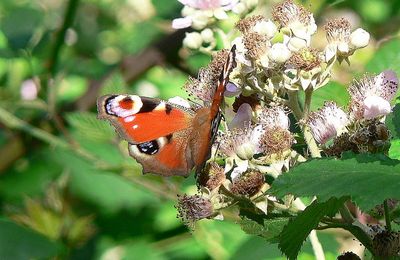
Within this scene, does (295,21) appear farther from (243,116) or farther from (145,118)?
(145,118)

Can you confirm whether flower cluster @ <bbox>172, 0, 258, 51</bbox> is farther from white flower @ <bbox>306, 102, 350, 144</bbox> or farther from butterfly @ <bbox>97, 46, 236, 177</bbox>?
white flower @ <bbox>306, 102, 350, 144</bbox>

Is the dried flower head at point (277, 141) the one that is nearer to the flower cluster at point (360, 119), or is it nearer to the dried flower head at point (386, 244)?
the flower cluster at point (360, 119)

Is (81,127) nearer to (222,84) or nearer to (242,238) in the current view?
(242,238)

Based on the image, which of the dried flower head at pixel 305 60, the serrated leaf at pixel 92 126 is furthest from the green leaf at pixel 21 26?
the dried flower head at pixel 305 60

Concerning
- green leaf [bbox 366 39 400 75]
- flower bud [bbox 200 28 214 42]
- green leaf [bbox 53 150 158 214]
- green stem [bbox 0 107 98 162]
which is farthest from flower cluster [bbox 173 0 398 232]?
green leaf [bbox 53 150 158 214]

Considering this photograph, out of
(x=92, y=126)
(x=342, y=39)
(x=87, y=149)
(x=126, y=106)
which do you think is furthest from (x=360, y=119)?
(x=87, y=149)

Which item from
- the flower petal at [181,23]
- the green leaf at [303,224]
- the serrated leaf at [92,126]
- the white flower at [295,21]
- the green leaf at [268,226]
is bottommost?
the green leaf at [303,224]
